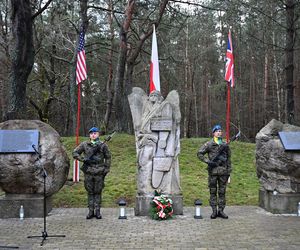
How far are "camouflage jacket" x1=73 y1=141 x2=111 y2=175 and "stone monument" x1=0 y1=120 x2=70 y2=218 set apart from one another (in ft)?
2.09

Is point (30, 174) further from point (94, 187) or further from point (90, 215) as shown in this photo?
point (90, 215)

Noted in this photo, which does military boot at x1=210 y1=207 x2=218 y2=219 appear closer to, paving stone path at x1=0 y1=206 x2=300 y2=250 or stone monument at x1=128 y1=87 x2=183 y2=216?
paving stone path at x1=0 y1=206 x2=300 y2=250

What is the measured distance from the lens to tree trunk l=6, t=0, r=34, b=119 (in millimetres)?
11602

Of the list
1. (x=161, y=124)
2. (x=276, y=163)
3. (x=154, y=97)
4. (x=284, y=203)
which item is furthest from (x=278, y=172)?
(x=154, y=97)

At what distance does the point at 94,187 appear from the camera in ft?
28.2

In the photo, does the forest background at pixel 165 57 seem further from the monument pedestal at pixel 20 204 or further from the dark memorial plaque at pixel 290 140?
the monument pedestal at pixel 20 204

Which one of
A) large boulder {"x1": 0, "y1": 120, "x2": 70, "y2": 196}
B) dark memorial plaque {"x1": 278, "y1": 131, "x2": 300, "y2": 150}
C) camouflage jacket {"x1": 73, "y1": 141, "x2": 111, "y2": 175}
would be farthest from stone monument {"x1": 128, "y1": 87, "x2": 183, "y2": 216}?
dark memorial plaque {"x1": 278, "y1": 131, "x2": 300, "y2": 150}

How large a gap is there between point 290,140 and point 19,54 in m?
8.37

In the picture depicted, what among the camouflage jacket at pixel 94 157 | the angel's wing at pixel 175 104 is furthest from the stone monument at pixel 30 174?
the angel's wing at pixel 175 104

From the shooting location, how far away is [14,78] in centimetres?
1200

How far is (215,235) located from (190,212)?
236 cm

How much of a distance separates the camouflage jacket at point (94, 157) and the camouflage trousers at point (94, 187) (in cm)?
13

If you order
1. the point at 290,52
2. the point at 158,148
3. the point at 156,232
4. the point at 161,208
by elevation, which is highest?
the point at 290,52

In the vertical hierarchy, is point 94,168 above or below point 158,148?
below
